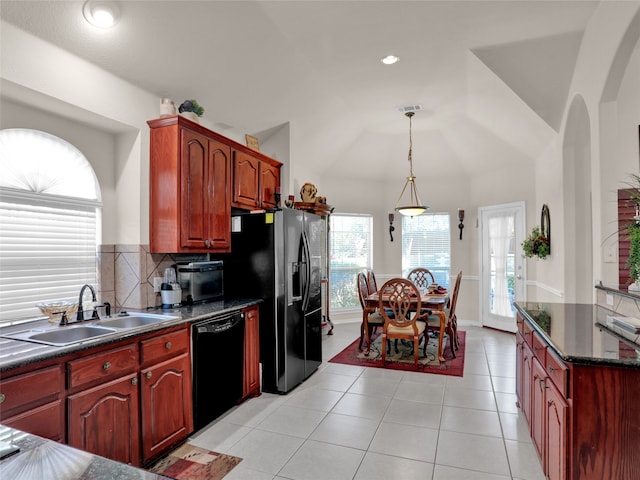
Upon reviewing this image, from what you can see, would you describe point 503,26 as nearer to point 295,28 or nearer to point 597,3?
point 597,3

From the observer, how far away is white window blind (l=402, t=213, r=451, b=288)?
6.73m

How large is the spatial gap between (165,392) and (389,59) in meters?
3.54

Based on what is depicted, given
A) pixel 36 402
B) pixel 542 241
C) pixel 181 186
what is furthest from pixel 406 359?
pixel 36 402

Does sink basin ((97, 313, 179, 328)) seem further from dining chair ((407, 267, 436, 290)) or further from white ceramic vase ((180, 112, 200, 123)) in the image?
dining chair ((407, 267, 436, 290))

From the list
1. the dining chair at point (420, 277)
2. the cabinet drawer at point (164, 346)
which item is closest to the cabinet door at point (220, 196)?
the cabinet drawer at point (164, 346)

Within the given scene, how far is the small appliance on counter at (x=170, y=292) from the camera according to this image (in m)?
3.05

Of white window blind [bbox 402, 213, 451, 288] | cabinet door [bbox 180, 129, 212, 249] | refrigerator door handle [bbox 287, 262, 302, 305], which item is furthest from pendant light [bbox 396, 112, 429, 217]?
cabinet door [bbox 180, 129, 212, 249]

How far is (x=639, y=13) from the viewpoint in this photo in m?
2.21

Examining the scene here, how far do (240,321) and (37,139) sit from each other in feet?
6.45

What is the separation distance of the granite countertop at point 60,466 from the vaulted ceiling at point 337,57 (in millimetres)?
2366

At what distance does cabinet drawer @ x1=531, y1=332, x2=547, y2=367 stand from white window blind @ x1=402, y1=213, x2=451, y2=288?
442cm

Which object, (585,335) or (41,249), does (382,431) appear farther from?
(41,249)

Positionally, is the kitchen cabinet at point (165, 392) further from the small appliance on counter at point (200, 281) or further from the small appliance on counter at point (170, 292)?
the small appliance on counter at point (200, 281)

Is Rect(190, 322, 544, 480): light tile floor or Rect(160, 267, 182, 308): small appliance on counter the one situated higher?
Rect(160, 267, 182, 308): small appliance on counter
